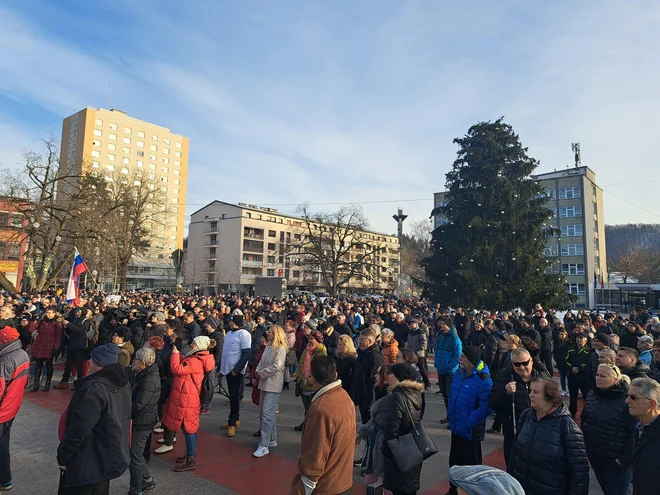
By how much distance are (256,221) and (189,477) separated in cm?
7311

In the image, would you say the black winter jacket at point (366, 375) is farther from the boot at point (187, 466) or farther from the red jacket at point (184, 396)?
the boot at point (187, 466)

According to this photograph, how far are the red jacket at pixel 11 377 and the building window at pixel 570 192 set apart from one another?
59501mm

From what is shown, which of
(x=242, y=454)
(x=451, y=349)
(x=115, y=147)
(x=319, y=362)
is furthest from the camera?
(x=115, y=147)

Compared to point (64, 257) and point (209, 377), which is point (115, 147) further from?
point (209, 377)

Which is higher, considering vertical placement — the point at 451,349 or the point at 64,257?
the point at 64,257

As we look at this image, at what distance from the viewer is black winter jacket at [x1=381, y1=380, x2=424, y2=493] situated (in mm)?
3537

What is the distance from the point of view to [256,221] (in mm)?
76750

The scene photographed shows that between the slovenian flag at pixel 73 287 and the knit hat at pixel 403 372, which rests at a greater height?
the slovenian flag at pixel 73 287

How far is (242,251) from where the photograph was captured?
7375 centimetres

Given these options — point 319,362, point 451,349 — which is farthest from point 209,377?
point 451,349

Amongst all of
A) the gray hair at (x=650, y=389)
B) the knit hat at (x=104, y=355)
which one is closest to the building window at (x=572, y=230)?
the gray hair at (x=650, y=389)

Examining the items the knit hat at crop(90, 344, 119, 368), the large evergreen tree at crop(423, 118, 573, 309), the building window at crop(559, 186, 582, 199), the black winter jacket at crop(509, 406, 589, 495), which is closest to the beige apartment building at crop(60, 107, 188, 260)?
the large evergreen tree at crop(423, 118, 573, 309)

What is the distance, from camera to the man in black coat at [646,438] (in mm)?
2832

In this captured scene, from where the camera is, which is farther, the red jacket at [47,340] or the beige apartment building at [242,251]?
the beige apartment building at [242,251]
